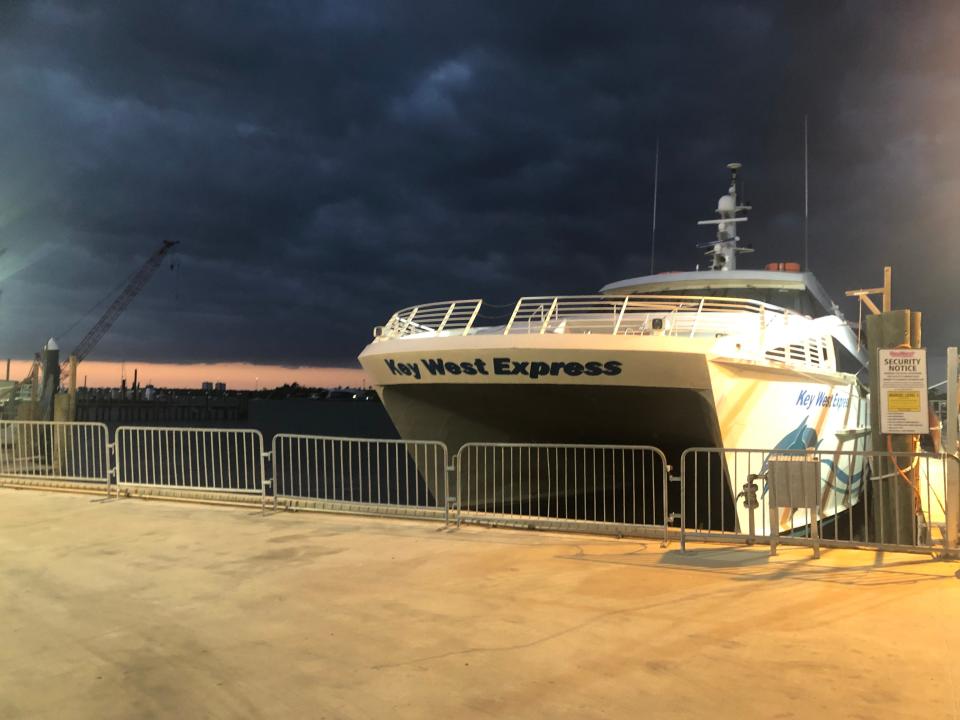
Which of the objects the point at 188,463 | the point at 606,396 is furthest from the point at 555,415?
the point at 188,463

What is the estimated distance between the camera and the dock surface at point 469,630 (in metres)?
3.57

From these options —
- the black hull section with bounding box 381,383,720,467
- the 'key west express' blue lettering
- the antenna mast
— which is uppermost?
the antenna mast

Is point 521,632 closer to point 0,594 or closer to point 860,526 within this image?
point 0,594

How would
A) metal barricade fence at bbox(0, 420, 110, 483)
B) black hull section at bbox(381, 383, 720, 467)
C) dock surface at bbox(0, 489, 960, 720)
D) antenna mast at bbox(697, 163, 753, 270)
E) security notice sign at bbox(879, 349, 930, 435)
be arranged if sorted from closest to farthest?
dock surface at bbox(0, 489, 960, 720)
security notice sign at bbox(879, 349, 930, 435)
black hull section at bbox(381, 383, 720, 467)
metal barricade fence at bbox(0, 420, 110, 483)
antenna mast at bbox(697, 163, 753, 270)

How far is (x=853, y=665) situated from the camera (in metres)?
3.97

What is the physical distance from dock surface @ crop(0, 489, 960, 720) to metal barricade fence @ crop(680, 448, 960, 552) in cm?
34

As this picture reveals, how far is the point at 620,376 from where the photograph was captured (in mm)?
9883

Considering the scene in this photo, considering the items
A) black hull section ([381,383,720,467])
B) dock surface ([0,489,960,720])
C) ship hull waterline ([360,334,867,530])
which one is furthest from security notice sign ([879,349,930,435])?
black hull section ([381,383,720,467])

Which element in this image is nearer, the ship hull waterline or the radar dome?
the ship hull waterline

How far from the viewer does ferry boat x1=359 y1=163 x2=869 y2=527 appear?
970 centimetres

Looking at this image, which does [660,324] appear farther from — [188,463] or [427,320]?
[188,463]

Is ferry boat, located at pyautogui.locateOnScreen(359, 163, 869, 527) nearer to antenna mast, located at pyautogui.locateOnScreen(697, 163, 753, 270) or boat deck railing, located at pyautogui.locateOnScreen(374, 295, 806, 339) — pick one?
boat deck railing, located at pyautogui.locateOnScreen(374, 295, 806, 339)

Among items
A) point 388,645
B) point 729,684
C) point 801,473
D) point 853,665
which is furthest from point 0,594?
point 801,473

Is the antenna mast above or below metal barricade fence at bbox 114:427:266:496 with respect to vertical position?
above
